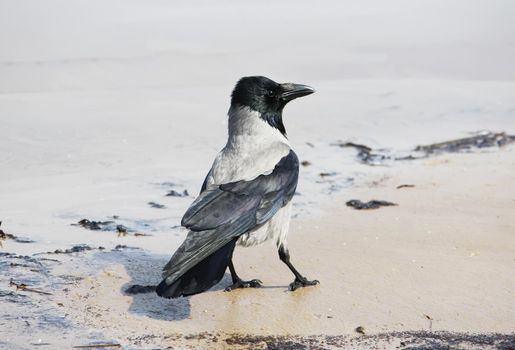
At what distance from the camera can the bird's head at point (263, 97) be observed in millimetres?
Answer: 5395

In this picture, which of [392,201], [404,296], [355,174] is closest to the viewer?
[404,296]

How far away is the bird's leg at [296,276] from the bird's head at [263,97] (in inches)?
Result: 34.0

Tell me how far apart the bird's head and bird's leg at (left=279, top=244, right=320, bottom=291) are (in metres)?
0.86

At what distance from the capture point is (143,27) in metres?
13.4

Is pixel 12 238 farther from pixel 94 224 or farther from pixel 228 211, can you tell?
pixel 228 211

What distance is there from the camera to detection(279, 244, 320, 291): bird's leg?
480 centimetres

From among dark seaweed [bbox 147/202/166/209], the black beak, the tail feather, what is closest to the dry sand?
the tail feather

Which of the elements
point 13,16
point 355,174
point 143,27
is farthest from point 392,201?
point 13,16

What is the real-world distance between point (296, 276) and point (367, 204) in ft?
6.47

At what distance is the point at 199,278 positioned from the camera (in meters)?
4.18

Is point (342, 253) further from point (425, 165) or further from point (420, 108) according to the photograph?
point (420, 108)

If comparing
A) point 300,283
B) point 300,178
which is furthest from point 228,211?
point 300,178

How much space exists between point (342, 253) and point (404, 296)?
0.89m

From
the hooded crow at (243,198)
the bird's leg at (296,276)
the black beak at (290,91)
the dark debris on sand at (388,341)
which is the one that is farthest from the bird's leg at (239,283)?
the black beak at (290,91)
